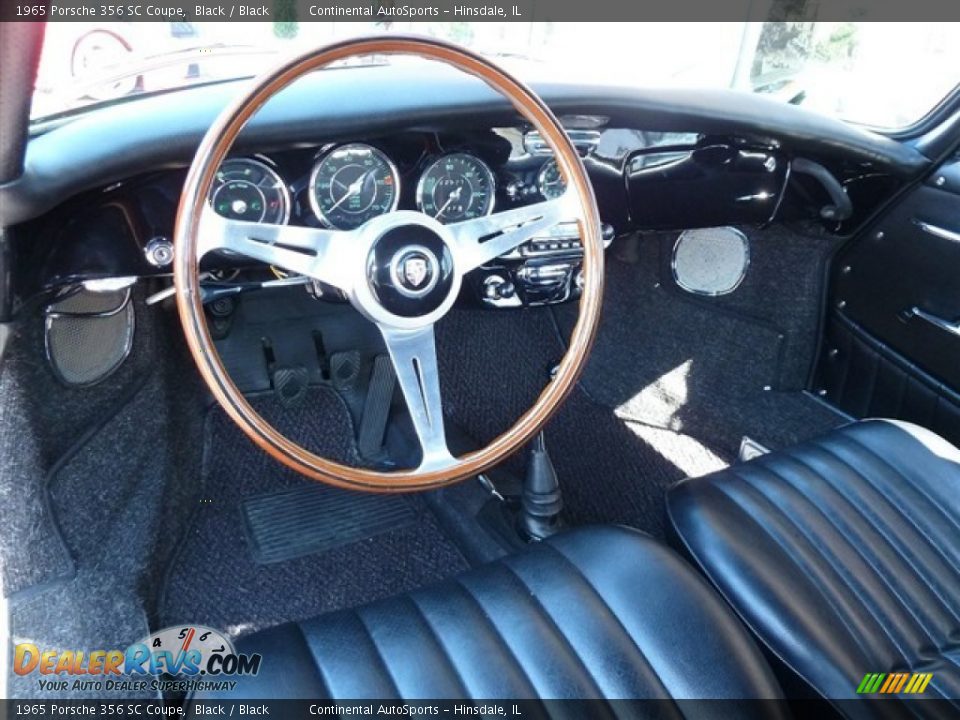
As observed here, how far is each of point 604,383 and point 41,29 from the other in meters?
1.78

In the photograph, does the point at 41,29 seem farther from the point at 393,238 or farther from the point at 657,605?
the point at 657,605

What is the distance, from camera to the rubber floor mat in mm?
1896

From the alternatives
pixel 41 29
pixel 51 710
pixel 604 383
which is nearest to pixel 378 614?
pixel 51 710

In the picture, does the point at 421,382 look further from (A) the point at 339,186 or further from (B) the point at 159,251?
(B) the point at 159,251

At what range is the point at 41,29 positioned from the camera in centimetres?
89

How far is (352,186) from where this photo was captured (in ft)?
4.33

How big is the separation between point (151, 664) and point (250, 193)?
2.94 feet

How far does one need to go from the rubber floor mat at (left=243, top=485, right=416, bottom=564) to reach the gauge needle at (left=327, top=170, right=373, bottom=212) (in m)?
0.97

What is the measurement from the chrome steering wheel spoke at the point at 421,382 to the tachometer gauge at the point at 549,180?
0.49 m

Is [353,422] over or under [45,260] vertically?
under

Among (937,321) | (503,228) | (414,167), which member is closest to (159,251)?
(414,167)

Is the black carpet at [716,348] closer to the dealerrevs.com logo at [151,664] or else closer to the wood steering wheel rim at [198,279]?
the wood steering wheel rim at [198,279]

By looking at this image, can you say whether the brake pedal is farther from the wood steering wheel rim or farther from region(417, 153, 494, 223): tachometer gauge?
the wood steering wheel rim

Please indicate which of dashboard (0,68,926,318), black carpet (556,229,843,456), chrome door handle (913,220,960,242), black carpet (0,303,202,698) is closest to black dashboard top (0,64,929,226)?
dashboard (0,68,926,318)
